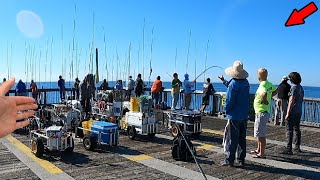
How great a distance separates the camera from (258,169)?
7.54 metres

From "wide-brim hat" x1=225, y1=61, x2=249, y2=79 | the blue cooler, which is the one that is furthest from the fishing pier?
"wide-brim hat" x1=225, y1=61, x2=249, y2=79

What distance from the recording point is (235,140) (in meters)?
7.59

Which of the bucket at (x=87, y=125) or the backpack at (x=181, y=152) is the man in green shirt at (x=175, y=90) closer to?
the bucket at (x=87, y=125)

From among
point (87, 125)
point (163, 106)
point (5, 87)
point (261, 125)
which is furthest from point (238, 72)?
point (163, 106)

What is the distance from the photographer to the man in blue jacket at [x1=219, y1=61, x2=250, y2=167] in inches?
299

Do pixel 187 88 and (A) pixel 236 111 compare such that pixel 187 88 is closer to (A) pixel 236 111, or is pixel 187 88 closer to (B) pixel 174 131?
(B) pixel 174 131

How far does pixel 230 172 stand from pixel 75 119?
642cm

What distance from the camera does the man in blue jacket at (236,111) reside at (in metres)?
7.59

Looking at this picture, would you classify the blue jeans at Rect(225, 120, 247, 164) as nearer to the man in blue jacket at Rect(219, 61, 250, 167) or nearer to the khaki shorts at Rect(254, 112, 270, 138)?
the man in blue jacket at Rect(219, 61, 250, 167)

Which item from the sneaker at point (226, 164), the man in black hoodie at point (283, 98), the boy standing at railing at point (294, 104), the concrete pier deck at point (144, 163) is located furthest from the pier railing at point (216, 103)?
the sneaker at point (226, 164)

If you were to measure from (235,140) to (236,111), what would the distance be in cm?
64

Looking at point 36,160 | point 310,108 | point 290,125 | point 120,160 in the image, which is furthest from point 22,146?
point 310,108

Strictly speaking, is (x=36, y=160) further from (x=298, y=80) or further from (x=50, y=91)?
(x=50, y=91)

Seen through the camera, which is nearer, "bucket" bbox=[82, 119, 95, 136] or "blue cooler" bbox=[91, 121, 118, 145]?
"blue cooler" bbox=[91, 121, 118, 145]
